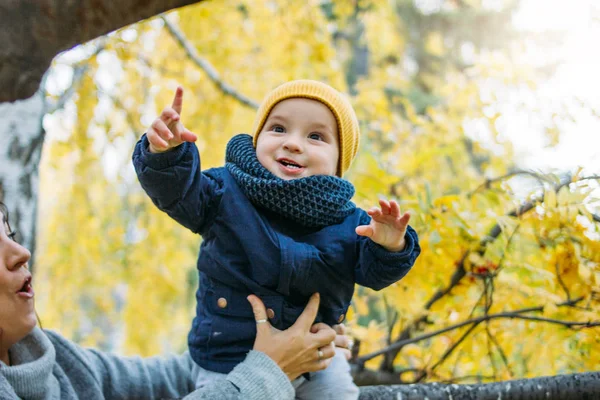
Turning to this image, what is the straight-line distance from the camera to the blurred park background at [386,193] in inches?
73.9

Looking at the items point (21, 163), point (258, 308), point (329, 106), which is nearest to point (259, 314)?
point (258, 308)

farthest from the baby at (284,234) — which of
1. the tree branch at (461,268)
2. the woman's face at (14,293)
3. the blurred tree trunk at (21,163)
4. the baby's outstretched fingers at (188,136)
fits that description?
the blurred tree trunk at (21,163)

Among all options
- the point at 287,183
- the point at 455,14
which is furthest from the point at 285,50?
the point at 455,14

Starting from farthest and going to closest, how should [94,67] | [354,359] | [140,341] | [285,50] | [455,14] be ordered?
[455,14] < [140,341] < [285,50] < [94,67] < [354,359]

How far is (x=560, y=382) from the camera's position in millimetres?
1467

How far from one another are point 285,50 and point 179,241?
67.7 inches

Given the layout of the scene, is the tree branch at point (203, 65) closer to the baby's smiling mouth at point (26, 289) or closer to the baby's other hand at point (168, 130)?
the baby's smiling mouth at point (26, 289)

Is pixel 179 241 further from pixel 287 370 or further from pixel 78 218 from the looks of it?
pixel 287 370

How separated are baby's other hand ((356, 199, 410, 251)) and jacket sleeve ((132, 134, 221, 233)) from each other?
0.38m

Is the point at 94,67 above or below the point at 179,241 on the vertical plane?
above

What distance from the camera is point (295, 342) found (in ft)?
4.72

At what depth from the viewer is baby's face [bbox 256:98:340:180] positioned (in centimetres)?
149

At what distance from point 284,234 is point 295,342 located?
0.86ft

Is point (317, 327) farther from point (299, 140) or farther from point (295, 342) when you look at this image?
point (299, 140)
